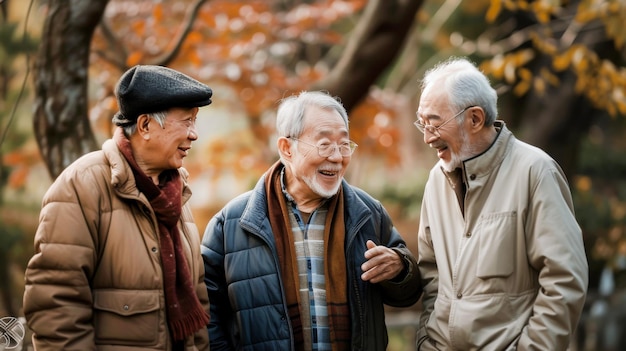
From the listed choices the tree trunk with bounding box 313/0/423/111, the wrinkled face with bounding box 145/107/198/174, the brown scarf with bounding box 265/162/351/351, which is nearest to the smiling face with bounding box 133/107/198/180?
the wrinkled face with bounding box 145/107/198/174

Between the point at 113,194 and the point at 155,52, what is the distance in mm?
3756

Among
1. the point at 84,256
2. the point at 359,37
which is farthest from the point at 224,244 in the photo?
the point at 359,37

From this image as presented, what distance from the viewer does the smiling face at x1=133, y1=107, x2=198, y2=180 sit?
2912 mm

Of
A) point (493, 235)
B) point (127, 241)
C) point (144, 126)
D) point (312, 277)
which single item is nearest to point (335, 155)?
point (312, 277)

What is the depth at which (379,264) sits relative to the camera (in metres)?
→ 3.24

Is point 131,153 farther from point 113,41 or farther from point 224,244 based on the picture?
point 113,41

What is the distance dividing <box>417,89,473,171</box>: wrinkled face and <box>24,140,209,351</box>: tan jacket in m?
1.16

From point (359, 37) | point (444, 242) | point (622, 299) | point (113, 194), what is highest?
point (359, 37)

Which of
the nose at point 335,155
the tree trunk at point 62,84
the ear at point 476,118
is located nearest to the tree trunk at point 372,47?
the tree trunk at point 62,84

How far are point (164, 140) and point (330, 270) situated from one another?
87 cm

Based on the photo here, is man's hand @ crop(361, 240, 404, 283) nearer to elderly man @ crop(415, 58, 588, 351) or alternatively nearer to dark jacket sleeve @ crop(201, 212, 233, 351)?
elderly man @ crop(415, 58, 588, 351)

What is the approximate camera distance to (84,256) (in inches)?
105

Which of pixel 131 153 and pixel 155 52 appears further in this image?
pixel 155 52

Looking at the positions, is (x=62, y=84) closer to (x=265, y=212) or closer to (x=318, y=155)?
(x=265, y=212)
